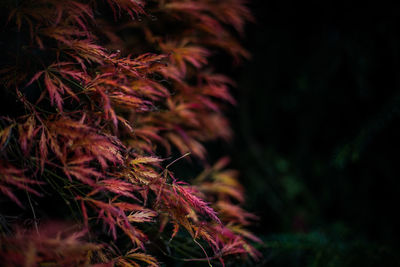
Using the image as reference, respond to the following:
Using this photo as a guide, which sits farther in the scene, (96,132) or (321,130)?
(321,130)

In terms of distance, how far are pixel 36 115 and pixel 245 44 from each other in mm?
1435

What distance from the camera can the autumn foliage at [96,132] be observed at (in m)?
0.66

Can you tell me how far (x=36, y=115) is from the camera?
2.29 feet

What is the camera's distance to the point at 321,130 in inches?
77.3

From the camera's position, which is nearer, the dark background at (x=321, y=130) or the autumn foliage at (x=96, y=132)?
the autumn foliage at (x=96, y=132)

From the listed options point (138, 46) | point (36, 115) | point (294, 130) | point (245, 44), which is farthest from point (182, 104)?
point (294, 130)

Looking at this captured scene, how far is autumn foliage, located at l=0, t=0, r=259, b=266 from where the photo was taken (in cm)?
66

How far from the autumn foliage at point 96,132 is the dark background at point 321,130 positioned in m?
0.62

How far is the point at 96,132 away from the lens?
73 cm

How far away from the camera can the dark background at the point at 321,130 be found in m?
1.30

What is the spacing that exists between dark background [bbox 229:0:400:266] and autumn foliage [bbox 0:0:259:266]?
2.04 feet

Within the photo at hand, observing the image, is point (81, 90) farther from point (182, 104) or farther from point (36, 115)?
point (182, 104)

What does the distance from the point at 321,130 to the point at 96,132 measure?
1.68 metres

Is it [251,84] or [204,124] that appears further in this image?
[251,84]
